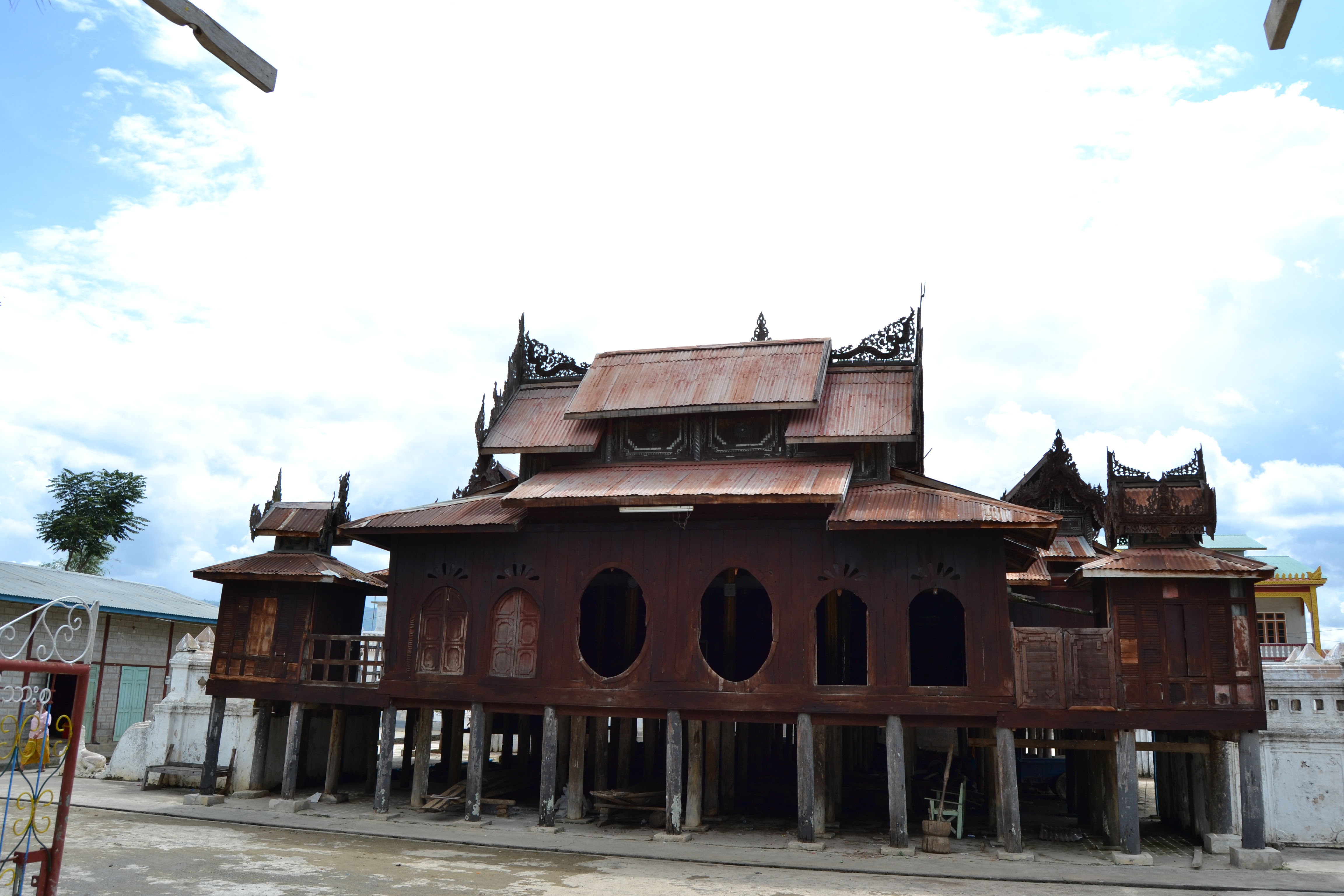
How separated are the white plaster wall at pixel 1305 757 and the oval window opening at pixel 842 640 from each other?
7359 millimetres

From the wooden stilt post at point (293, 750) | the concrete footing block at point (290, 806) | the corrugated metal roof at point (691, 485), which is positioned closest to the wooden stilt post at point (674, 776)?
the corrugated metal roof at point (691, 485)

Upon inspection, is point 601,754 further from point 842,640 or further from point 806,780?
point 842,640

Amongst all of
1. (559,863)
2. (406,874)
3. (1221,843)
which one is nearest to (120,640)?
(406,874)

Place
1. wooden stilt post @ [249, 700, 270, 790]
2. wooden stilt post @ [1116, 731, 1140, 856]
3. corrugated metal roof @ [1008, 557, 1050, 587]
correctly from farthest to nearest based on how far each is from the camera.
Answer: corrugated metal roof @ [1008, 557, 1050, 587] < wooden stilt post @ [249, 700, 270, 790] < wooden stilt post @ [1116, 731, 1140, 856]

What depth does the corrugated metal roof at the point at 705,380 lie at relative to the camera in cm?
1800

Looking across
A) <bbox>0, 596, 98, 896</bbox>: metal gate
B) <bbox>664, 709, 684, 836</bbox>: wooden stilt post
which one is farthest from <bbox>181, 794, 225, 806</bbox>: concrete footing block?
<bbox>0, 596, 98, 896</bbox>: metal gate

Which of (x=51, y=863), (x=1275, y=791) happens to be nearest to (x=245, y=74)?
(x=51, y=863)

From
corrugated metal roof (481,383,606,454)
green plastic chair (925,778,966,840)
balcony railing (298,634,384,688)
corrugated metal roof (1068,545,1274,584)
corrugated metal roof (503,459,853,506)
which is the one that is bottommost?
green plastic chair (925,778,966,840)

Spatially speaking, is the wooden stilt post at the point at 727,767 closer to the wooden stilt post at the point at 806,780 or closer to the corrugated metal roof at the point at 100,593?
the wooden stilt post at the point at 806,780

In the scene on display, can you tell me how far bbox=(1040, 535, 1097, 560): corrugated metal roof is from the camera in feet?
85.1

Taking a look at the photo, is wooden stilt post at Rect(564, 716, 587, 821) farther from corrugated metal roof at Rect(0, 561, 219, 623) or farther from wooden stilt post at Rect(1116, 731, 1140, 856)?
corrugated metal roof at Rect(0, 561, 219, 623)

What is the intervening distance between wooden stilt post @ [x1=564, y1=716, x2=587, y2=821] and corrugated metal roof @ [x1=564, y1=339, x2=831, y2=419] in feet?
19.6

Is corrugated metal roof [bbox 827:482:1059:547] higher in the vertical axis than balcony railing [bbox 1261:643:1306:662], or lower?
higher

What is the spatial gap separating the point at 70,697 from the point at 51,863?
4.18ft
